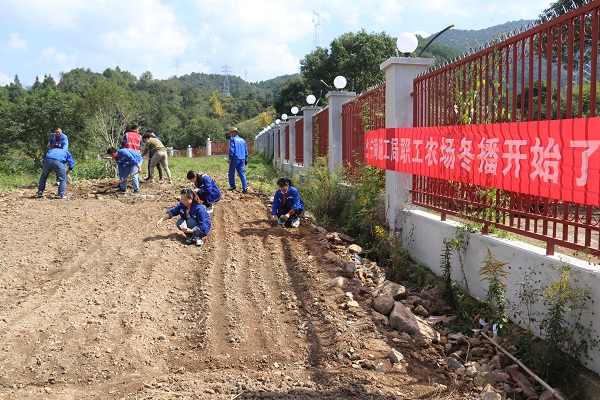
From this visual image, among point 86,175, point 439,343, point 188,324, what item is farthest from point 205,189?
point 86,175

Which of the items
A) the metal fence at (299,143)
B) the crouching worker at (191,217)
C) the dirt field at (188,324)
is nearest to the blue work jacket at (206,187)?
the dirt field at (188,324)

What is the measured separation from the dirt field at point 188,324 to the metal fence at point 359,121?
190 centimetres

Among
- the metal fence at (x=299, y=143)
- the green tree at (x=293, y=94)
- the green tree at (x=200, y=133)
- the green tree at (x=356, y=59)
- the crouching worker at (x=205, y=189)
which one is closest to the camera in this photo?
the crouching worker at (x=205, y=189)

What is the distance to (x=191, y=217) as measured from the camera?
25.3 feet

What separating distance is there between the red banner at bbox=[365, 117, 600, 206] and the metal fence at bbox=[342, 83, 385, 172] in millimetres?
1536

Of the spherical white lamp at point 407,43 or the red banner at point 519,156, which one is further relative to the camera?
the spherical white lamp at point 407,43

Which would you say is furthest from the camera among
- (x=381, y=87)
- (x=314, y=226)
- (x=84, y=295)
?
(x=314, y=226)

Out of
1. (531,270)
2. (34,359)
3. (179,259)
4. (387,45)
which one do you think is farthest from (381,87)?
(387,45)

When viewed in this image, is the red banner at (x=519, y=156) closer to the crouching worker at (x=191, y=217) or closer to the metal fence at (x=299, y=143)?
the crouching worker at (x=191, y=217)

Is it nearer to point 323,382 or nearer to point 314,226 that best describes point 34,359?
point 323,382

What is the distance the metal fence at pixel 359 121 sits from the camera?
7.86 meters

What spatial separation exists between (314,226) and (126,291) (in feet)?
11.6

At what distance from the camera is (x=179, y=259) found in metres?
6.75

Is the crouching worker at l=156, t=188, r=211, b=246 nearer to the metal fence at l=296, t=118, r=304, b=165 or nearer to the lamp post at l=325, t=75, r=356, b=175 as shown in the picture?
the lamp post at l=325, t=75, r=356, b=175
